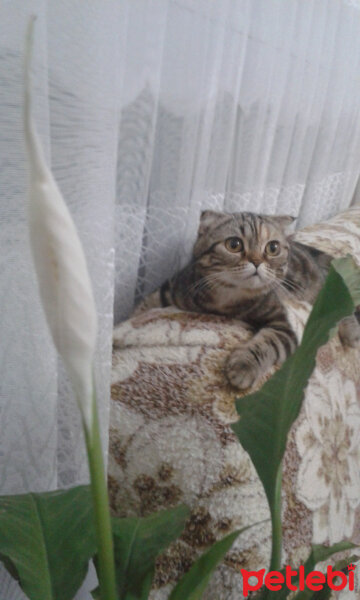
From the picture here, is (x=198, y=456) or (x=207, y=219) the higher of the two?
(x=207, y=219)

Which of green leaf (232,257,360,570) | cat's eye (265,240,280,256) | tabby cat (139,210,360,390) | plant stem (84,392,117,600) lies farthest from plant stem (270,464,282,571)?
cat's eye (265,240,280,256)

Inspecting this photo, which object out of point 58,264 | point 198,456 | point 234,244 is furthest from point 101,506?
point 234,244

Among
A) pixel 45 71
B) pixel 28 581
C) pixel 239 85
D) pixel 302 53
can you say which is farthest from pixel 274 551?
pixel 302 53

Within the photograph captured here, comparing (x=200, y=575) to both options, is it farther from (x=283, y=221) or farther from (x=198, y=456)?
(x=283, y=221)

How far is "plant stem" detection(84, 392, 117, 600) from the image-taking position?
210 millimetres

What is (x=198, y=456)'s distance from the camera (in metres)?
0.55

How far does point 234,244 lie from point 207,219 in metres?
0.07

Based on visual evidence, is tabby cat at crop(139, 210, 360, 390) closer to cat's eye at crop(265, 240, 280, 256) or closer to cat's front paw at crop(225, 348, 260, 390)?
cat's eye at crop(265, 240, 280, 256)

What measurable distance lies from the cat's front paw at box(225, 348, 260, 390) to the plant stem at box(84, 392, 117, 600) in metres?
0.35

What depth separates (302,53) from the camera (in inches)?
34.2

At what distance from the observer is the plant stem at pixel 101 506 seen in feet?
0.69

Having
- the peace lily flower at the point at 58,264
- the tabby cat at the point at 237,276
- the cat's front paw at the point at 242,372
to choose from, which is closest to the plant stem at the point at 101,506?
the peace lily flower at the point at 58,264

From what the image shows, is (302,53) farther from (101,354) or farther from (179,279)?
(101,354)

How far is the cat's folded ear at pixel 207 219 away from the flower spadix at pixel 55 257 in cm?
60
